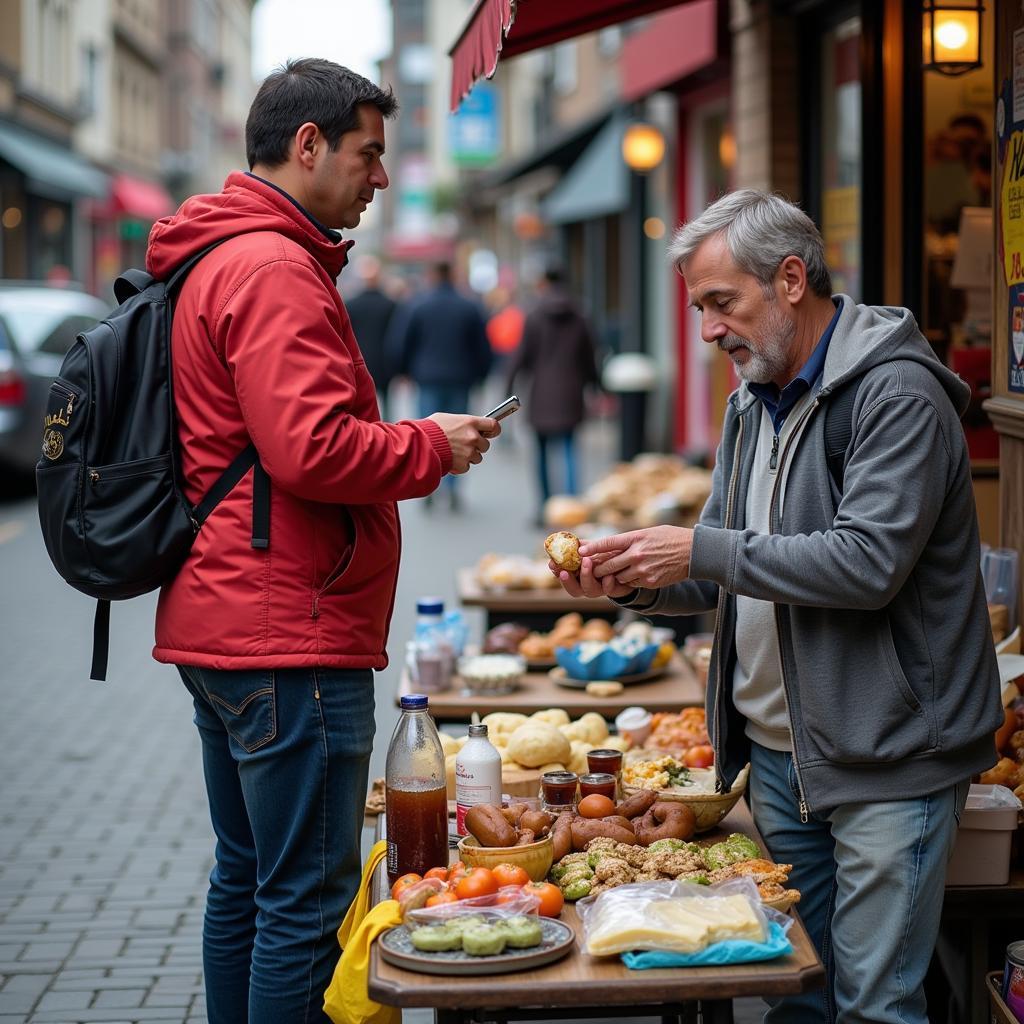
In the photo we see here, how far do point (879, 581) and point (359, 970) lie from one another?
1.20 metres

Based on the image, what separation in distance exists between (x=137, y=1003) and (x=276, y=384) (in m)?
2.35

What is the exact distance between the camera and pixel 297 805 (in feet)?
9.96

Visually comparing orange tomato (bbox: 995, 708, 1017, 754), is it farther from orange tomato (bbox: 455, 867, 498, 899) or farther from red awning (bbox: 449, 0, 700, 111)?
red awning (bbox: 449, 0, 700, 111)

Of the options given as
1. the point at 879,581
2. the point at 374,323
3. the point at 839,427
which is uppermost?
the point at 374,323

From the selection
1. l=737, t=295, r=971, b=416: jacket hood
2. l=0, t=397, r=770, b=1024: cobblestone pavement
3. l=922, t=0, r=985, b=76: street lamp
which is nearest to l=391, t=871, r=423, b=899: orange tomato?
l=737, t=295, r=971, b=416: jacket hood

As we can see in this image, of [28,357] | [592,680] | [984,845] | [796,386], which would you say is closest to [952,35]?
[592,680]

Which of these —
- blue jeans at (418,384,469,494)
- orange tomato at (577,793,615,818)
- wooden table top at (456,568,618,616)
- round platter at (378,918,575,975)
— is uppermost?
blue jeans at (418,384,469,494)

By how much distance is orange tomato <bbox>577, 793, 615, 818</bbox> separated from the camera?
3289 mm

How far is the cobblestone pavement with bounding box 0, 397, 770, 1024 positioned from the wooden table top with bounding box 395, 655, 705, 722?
0.95m

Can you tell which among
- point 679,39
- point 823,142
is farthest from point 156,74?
point 823,142

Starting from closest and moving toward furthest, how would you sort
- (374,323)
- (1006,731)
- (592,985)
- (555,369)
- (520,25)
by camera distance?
1. (592,985)
2. (1006,731)
3. (520,25)
4. (555,369)
5. (374,323)

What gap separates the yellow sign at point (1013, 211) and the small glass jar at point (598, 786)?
2.00 m

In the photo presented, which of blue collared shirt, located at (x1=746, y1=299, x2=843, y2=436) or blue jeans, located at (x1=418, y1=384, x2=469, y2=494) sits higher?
blue jeans, located at (x1=418, y1=384, x2=469, y2=494)

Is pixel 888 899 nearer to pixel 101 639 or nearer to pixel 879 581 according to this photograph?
pixel 879 581
